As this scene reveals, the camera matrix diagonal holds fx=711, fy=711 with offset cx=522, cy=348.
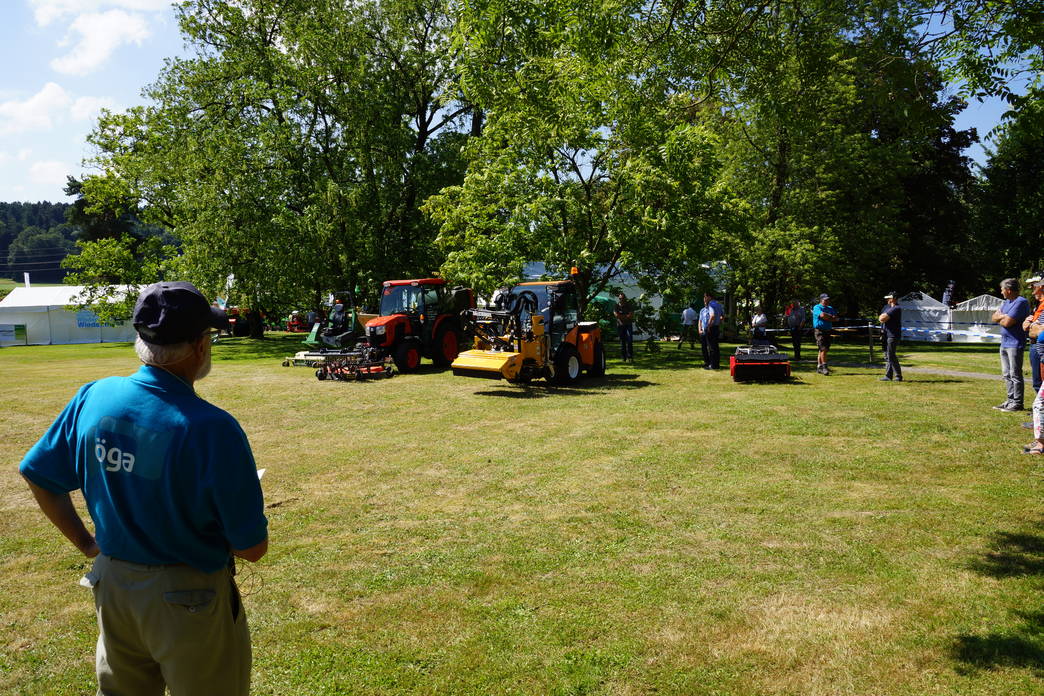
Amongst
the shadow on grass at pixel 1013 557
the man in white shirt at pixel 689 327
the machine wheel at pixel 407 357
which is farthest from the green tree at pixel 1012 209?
the shadow on grass at pixel 1013 557

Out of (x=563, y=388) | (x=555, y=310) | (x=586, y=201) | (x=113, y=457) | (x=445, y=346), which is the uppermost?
(x=586, y=201)

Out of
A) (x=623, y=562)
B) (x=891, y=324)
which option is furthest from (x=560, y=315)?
(x=623, y=562)

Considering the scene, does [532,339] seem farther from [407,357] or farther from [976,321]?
[976,321]

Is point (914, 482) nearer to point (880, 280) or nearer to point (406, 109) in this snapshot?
point (406, 109)

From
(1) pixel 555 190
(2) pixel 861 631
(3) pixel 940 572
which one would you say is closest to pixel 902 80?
(3) pixel 940 572

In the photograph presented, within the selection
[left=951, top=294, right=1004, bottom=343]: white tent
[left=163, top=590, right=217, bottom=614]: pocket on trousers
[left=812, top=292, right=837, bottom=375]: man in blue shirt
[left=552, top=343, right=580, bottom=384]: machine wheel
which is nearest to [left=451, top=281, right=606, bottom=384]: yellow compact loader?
[left=552, top=343, right=580, bottom=384]: machine wheel

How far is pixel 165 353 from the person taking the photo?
2.04 meters

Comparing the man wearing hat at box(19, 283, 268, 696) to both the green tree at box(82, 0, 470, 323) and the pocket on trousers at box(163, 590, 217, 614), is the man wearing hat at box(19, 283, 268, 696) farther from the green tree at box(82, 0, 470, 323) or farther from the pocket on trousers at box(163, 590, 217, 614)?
the green tree at box(82, 0, 470, 323)

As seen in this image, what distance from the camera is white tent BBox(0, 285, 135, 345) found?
34438 mm

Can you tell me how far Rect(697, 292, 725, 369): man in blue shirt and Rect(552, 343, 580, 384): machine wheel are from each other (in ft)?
12.0

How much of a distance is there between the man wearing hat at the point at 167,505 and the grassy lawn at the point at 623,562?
165cm

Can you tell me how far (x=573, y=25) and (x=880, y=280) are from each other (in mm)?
30587

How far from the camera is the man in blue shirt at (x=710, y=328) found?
16.1 metres

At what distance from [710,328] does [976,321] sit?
21344mm
